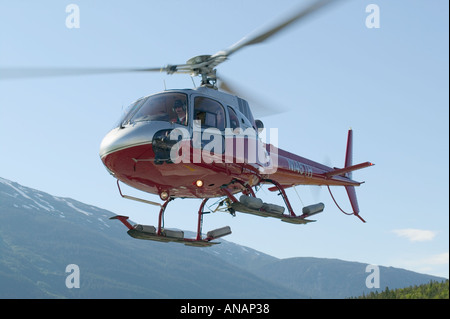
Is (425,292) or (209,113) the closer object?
(209,113)

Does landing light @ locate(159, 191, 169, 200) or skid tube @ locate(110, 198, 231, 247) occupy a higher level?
landing light @ locate(159, 191, 169, 200)

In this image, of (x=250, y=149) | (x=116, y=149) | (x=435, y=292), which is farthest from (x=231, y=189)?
(x=435, y=292)

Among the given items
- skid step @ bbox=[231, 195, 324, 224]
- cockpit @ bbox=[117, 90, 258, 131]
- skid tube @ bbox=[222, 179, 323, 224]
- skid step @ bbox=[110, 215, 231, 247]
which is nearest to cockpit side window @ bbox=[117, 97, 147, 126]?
cockpit @ bbox=[117, 90, 258, 131]

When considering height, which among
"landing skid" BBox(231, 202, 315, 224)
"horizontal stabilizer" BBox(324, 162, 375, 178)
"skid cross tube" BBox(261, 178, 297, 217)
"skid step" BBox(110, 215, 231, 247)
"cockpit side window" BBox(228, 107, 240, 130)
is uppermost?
"cockpit side window" BBox(228, 107, 240, 130)

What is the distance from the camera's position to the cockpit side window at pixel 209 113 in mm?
17328

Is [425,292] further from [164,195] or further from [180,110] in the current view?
[180,110]

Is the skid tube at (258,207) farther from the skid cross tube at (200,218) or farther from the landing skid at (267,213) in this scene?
the skid cross tube at (200,218)

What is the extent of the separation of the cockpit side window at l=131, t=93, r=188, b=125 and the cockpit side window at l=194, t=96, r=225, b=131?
1.51 ft

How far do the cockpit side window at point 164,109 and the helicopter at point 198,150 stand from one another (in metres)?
0.03

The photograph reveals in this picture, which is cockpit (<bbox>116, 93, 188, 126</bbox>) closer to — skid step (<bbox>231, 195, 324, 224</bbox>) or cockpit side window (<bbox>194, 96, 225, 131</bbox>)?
cockpit side window (<bbox>194, 96, 225, 131</bbox>)

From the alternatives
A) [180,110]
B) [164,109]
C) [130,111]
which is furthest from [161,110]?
[130,111]

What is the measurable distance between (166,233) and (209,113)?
4485 mm

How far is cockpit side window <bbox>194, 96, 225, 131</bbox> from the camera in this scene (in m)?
17.3

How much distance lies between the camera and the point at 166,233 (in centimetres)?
1903
